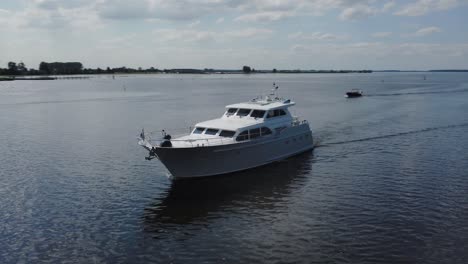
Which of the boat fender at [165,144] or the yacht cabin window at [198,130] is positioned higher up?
the yacht cabin window at [198,130]

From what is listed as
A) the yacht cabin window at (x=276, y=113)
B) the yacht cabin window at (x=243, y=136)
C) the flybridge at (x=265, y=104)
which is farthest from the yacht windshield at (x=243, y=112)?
the yacht cabin window at (x=243, y=136)

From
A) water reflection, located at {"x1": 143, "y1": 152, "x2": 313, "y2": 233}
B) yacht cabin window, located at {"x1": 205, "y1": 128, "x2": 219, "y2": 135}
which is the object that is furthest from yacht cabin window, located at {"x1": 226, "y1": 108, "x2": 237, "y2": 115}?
water reflection, located at {"x1": 143, "y1": 152, "x2": 313, "y2": 233}

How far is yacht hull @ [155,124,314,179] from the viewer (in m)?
31.0

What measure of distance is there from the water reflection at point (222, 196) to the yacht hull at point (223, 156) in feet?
2.06

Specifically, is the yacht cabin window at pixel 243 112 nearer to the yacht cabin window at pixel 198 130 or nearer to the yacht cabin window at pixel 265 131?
the yacht cabin window at pixel 265 131

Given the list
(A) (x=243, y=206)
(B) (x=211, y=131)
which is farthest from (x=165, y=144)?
(A) (x=243, y=206)

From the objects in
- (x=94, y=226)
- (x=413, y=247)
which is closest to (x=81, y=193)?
(x=94, y=226)

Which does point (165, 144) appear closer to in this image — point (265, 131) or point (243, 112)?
point (265, 131)

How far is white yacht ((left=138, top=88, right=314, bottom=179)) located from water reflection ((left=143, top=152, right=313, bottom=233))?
97 cm

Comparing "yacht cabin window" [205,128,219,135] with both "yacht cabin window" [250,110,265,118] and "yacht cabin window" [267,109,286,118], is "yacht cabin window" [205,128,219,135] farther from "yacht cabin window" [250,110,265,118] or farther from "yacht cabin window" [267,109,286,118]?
"yacht cabin window" [267,109,286,118]

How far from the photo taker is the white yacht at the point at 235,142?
3125cm

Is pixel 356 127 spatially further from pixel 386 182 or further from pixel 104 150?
pixel 104 150

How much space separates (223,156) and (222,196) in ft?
14.0

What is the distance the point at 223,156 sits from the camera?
3275 cm
